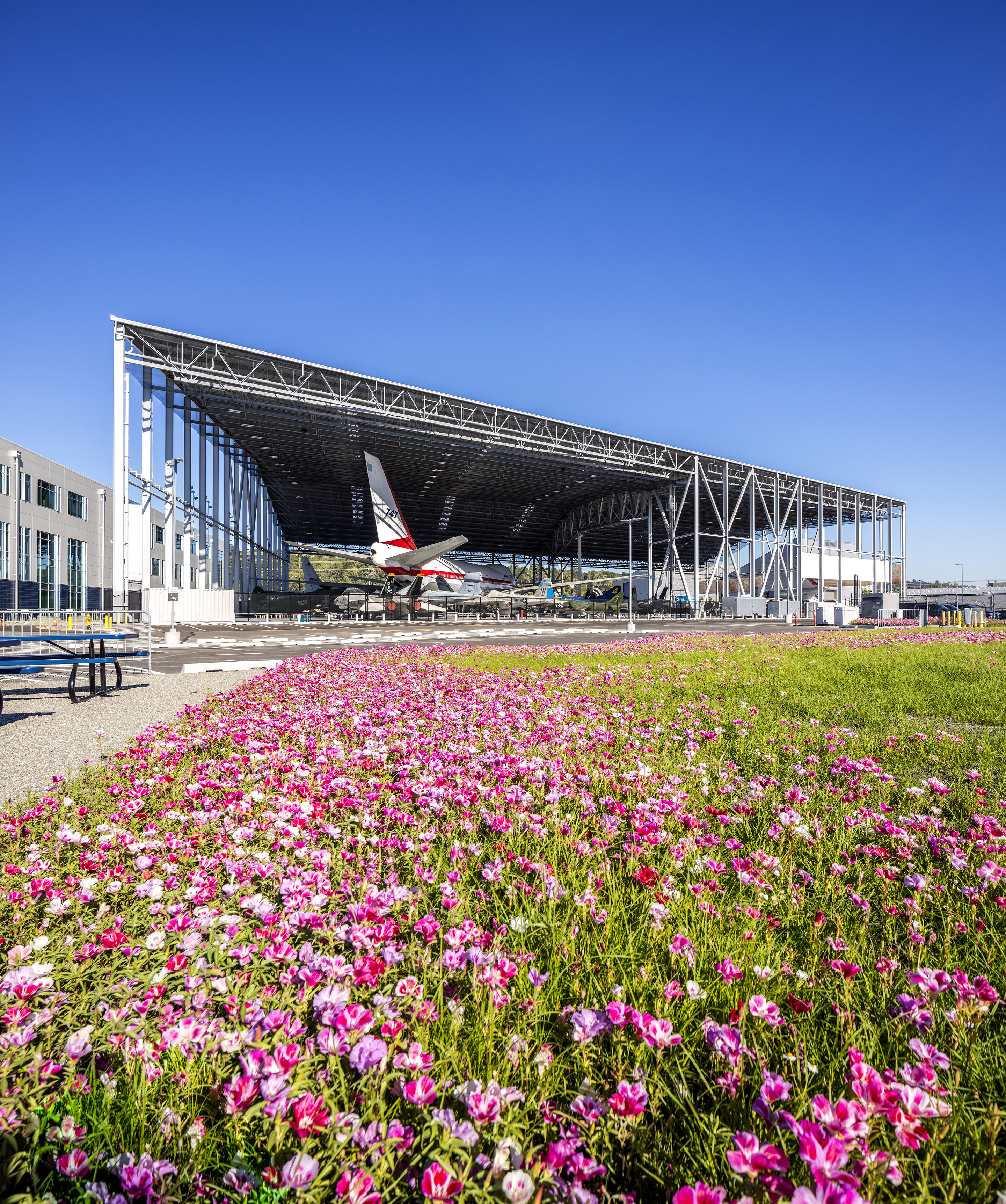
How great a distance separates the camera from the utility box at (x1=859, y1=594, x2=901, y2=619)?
44.2 metres

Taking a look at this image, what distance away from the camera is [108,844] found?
108 inches

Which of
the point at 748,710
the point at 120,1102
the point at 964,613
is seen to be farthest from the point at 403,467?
the point at 120,1102

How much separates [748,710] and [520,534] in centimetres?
7264

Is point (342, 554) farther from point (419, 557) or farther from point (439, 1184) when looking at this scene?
point (439, 1184)

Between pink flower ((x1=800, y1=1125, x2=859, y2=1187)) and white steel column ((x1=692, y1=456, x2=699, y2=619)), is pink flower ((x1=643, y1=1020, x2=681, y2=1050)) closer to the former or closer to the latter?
pink flower ((x1=800, y1=1125, x2=859, y2=1187))

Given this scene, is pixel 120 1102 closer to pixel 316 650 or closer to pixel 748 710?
pixel 748 710

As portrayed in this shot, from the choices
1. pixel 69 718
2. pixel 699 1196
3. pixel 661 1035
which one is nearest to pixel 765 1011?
pixel 661 1035

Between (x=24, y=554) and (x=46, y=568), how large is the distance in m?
3.10

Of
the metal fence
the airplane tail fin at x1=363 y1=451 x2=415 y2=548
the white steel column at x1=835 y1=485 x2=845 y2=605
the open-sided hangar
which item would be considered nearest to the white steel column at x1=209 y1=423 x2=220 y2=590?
the open-sided hangar

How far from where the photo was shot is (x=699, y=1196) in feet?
2.92

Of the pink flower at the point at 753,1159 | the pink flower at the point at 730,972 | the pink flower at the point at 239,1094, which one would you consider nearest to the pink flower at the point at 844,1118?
the pink flower at the point at 753,1159

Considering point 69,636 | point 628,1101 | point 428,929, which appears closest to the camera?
point 628,1101

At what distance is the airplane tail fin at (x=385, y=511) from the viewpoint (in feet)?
114

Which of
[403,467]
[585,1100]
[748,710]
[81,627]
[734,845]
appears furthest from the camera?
[403,467]
